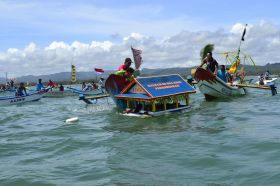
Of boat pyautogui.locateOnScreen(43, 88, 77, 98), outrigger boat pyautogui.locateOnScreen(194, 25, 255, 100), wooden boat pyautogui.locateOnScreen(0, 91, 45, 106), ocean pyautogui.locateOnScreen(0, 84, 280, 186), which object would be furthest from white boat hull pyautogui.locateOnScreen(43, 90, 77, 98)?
ocean pyautogui.locateOnScreen(0, 84, 280, 186)

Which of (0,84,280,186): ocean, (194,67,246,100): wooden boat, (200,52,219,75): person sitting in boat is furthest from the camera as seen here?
(200,52,219,75): person sitting in boat

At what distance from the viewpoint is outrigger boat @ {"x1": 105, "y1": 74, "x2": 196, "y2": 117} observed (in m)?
13.3

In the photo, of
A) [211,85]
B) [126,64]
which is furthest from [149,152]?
[211,85]

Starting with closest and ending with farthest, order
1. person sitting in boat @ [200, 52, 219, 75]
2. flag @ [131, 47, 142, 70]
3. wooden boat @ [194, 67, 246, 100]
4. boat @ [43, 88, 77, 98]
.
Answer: flag @ [131, 47, 142, 70], wooden boat @ [194, 67, 246, 100], person sitting in boat @ [200, 52, 219, 75], boat @ [43, 88, 77, 98]

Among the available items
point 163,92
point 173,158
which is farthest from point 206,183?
point 163,92

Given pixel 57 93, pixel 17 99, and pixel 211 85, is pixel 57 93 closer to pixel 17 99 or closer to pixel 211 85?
pixel 17 99

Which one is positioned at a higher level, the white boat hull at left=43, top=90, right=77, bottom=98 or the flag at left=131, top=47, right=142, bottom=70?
the flag at left=131, top=47, right=142, bottom=70

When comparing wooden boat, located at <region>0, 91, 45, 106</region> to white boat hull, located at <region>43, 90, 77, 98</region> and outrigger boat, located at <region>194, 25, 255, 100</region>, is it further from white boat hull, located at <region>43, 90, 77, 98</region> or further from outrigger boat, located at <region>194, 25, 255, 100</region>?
outrigger boat, located at <region>194, 25, 255, 100</region>

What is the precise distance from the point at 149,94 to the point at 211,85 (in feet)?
19.4

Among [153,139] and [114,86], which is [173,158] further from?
[114,86]

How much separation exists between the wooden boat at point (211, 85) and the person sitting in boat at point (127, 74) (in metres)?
3.86

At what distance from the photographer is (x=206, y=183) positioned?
566cm

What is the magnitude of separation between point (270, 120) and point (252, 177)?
5982 mm

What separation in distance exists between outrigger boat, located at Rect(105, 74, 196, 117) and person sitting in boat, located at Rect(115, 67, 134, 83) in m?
0.14
